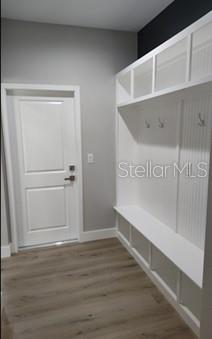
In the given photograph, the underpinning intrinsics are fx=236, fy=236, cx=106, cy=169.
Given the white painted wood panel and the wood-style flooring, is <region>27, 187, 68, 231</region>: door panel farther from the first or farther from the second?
the white painted wood panel

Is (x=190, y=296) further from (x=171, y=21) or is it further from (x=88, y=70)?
(x=88, y=70)

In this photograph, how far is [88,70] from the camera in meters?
2.99

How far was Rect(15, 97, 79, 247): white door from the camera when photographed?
2.98m

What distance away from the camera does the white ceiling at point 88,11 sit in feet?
7.57

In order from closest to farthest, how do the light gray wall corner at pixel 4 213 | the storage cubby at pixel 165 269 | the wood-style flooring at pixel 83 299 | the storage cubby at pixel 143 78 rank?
the wood-style flooring at pixel 83 299 < the storage cubby at pixel 165 269 < the storage cubby at pixel 143 78 < the light gray wall corner at pixel 4 213

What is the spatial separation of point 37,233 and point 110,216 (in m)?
1.04

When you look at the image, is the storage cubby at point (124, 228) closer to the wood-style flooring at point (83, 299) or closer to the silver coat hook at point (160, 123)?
the wood-style flooring at point (83, 299)

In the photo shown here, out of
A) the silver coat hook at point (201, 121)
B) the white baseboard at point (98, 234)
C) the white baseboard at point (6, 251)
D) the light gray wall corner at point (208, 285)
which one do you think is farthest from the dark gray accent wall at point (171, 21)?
the white baseboard at point (6, 251)

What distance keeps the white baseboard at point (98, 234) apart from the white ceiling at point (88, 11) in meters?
2.68

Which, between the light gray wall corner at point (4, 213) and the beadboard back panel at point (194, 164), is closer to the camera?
the beadboard back panel at point (194, 164)

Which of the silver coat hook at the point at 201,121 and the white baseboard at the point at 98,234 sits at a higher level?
the silver coat hook at the point at 201,121

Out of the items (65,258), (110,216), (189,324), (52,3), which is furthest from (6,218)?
(52,3)

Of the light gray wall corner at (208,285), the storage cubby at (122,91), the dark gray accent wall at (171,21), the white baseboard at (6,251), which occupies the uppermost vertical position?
the dark gray accent wall at (171,21)

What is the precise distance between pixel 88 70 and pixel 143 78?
80 cm
